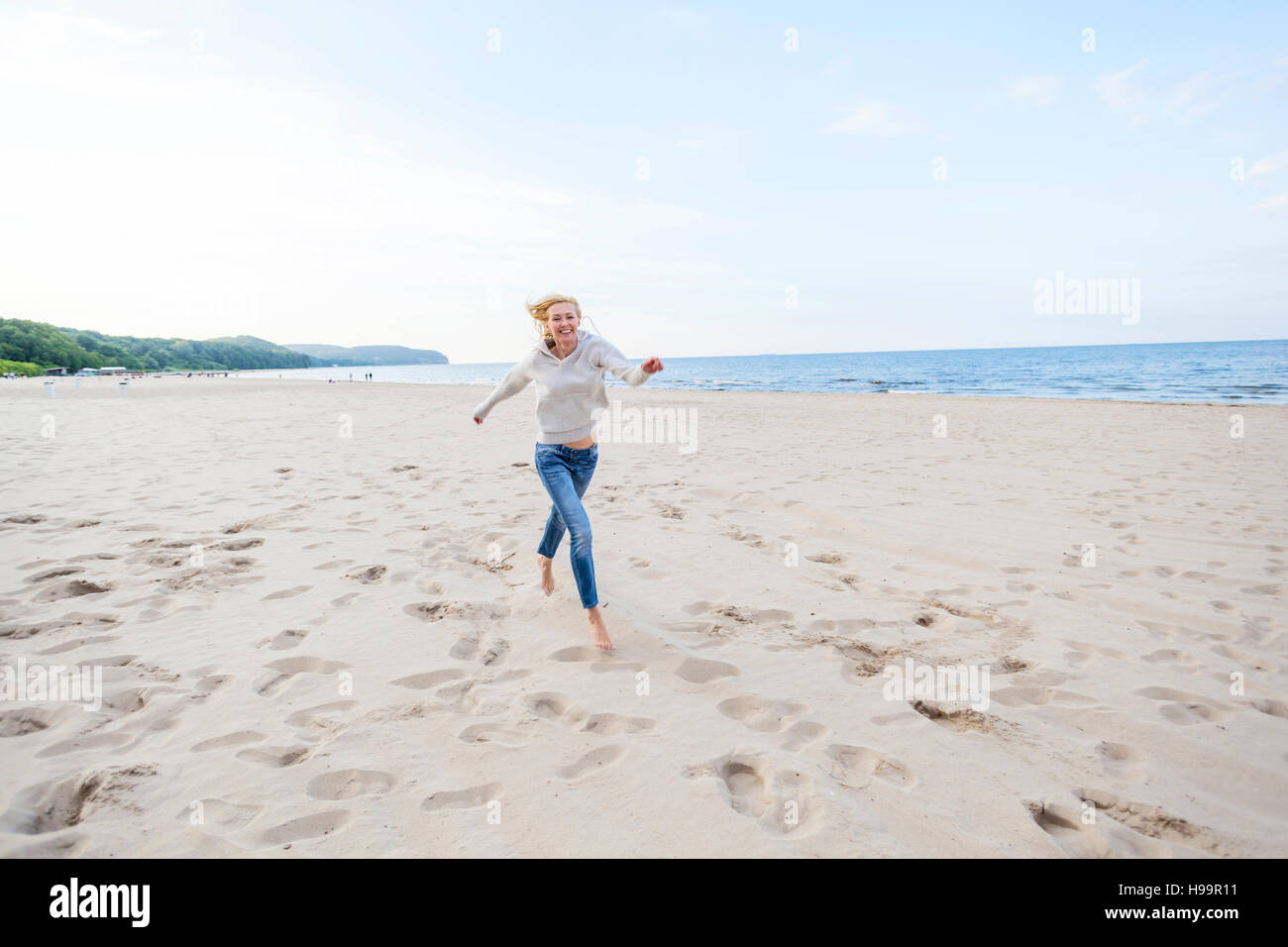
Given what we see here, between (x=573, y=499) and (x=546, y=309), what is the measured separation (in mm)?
1345

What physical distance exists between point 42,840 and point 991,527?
706cm

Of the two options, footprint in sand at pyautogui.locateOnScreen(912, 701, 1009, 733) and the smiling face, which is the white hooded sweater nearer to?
the smiling face

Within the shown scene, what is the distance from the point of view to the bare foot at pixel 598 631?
376 cm

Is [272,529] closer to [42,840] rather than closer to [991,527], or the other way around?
[42,840]

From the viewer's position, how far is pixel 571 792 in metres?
2.46

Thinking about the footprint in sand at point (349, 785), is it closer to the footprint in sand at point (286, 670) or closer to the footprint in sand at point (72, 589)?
the footprint in sand at point (286, 670)

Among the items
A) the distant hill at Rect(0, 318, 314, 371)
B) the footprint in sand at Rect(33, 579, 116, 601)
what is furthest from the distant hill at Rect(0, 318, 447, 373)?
the footprint in sand at Rect(33, 579, 116, 601)

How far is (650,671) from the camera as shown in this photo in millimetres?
3531

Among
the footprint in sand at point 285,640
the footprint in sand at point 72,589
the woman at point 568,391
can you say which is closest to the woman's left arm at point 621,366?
the woman at point 568,391

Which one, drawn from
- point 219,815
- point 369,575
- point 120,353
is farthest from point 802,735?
point 120,353

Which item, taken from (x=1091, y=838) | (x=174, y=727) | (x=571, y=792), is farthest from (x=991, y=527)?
(x=174, y=727)

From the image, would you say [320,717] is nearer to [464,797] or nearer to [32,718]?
[464,797]

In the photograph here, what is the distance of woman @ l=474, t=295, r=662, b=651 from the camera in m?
4.01
